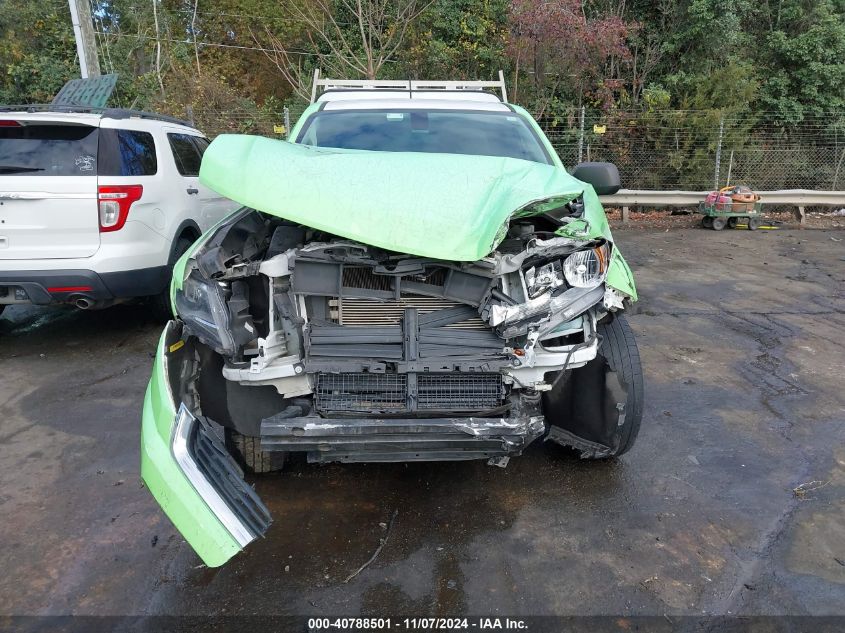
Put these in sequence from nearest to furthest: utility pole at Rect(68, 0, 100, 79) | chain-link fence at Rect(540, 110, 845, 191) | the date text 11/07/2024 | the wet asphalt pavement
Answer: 1. the date text 11/07/2024
2. the wet asphalt pavement
3. utility pole at Rect(68, 0, 100, 79)
4. chain-link fence at Rect(540, 110, 845, 191)

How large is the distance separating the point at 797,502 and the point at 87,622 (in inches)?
126

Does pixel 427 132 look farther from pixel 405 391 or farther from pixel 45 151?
pixel 45 151

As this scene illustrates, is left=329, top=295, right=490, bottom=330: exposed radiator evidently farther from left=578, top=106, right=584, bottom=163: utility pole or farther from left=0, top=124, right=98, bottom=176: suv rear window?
left=578, top=106, right=584, bottom=163: utility pole

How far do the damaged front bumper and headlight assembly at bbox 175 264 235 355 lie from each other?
0.23 metres

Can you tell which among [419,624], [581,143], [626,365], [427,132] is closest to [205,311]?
[419,624]

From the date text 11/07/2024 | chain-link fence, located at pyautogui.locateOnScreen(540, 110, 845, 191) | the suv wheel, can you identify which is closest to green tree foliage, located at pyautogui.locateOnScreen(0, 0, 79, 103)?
chain-link fence, located at pyautogui.locateOnScreen(540, 110, 845, 191)

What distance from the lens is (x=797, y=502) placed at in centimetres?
296

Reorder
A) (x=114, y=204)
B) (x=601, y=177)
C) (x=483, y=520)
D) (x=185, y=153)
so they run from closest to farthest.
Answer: (x=483, y=520)
(x=601, y=177)
(x=114, y=204)
(x=185, y=153)

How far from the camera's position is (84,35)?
932 centimetres

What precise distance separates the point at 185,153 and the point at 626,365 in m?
4.77

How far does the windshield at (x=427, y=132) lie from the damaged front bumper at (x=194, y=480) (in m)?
2.02

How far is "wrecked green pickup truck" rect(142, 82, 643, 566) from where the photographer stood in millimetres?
2410

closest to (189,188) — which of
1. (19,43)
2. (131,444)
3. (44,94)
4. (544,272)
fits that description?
(131,444)

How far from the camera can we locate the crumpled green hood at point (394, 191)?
7.86 ft
